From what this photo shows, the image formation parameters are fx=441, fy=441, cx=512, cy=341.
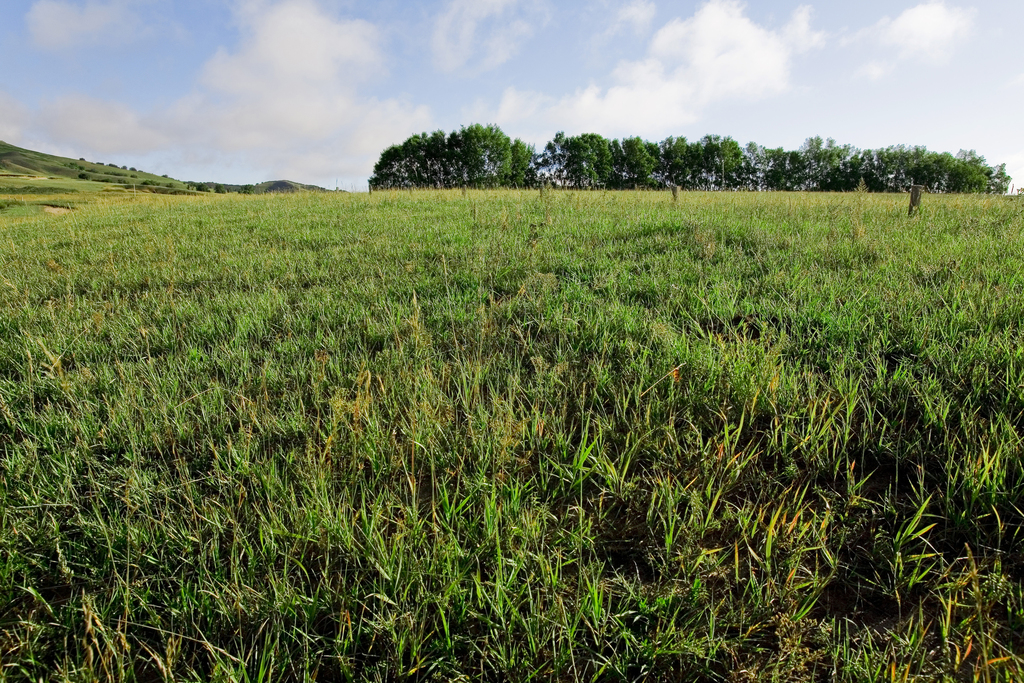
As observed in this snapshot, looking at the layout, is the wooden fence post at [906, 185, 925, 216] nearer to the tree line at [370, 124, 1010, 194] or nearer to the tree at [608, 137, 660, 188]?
the tree line at [370, 124, 1010, 194]

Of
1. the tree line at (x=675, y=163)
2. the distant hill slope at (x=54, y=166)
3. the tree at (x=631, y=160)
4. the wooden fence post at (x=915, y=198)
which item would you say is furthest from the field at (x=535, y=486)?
the distant hill slope at (x=54, y=166)

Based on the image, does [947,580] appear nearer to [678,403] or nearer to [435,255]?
[678,403]

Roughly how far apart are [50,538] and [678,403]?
275 cm

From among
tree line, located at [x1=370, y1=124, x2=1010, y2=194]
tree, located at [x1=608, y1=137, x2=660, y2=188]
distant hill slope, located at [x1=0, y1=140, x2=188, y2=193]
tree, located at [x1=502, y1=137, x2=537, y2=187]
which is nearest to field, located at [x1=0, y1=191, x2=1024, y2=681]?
tree line, located at [x1=370, y1=124, x2=1010, y2=194]

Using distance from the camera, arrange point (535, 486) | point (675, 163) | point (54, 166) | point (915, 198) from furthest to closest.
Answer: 1. point (54, 166)
2. point (675, 163)
3. point (915, 198)
4. point (535, 486)

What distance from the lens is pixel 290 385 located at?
279 centimetres

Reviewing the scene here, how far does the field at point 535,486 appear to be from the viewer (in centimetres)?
133

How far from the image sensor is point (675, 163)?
2702 inches

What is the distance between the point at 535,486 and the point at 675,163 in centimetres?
7675

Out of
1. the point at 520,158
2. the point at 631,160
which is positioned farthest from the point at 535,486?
the point at 631,160

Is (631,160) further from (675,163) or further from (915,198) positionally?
(915,198)

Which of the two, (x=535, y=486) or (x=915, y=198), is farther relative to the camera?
(x=915, y=198)

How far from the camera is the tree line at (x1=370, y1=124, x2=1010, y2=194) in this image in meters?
54.9

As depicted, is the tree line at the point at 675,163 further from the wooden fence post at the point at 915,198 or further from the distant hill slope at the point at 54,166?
the distant hill slope at the point at 54,166
